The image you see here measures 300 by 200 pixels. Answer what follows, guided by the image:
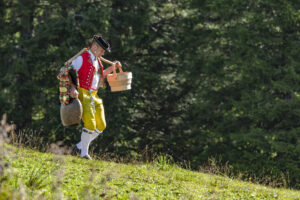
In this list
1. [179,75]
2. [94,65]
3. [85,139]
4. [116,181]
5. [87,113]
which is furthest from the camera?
[179,75]

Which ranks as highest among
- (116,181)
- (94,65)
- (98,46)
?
(98,46)

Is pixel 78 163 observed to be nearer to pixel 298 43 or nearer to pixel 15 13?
pixel 298 43

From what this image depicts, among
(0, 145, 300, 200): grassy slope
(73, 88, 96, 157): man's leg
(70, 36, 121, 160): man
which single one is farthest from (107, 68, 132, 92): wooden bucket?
(0, 145, 300, 200): grassy slope

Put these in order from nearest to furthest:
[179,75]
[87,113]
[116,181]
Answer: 1. [116,181]
2. [87,113]
3. [179,75]

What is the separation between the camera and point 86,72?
25.5ft

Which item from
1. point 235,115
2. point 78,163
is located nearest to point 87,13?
point 235,115

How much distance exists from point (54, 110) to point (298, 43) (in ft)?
26.3

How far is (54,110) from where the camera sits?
14.4m

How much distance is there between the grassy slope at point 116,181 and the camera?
5.50 metres

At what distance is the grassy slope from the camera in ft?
18.0

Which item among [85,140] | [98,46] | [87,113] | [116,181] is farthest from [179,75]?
[116,181]

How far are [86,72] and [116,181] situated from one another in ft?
7.07

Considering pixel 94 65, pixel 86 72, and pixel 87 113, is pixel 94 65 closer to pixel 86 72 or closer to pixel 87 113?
pixel 86 72

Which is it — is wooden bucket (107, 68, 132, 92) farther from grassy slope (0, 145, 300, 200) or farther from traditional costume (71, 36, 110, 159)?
grassy slope (0, 145, 300, 200)
